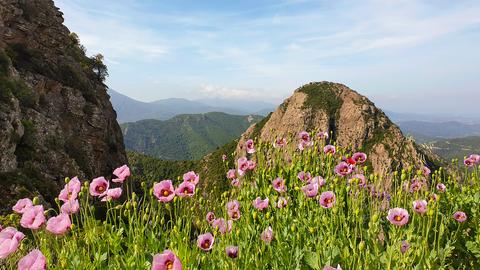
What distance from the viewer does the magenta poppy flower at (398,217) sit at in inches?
156

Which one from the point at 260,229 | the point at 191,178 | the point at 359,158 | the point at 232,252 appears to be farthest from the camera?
the point at 359,158

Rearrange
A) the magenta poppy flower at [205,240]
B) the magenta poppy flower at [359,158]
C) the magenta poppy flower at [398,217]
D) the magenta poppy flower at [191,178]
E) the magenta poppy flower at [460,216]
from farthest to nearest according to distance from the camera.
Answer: the magenta poppy flower at [359,158] < the magenta poppy flower at [191,178] < the magenta poppy flower at [460,216] < the magenta poppy flower at [205,240] < the magenta poppy flower at [398,217]

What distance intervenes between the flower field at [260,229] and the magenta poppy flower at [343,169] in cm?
2

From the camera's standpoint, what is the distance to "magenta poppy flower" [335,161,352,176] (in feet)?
19.2

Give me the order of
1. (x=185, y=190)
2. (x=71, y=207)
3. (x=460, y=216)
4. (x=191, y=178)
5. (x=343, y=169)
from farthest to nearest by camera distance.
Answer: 1. (x=343, y=169)
2. (x=191, y=178)
3. (x=460, y=216)
4. (x=185, y=190)
5. (x=71, y=207)

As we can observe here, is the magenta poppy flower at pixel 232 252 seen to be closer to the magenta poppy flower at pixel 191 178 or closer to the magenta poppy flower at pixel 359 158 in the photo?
the magenta poppy flower at pixel 191 178

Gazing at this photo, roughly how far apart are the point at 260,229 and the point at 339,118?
372 feet

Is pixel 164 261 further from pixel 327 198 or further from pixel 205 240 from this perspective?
pixel 327 198

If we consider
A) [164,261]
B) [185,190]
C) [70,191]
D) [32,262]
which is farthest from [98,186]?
[164,261]

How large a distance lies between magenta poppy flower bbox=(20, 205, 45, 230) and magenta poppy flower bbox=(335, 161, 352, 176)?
435 cm

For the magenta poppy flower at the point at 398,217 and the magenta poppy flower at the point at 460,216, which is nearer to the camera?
the magenta poppy flower at the point at 398,217

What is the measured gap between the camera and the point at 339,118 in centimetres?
Result: 11400

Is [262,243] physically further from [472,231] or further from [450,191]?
[450,191]

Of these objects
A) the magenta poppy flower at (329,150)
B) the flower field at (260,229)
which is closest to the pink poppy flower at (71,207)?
the flower field at (260,229)
